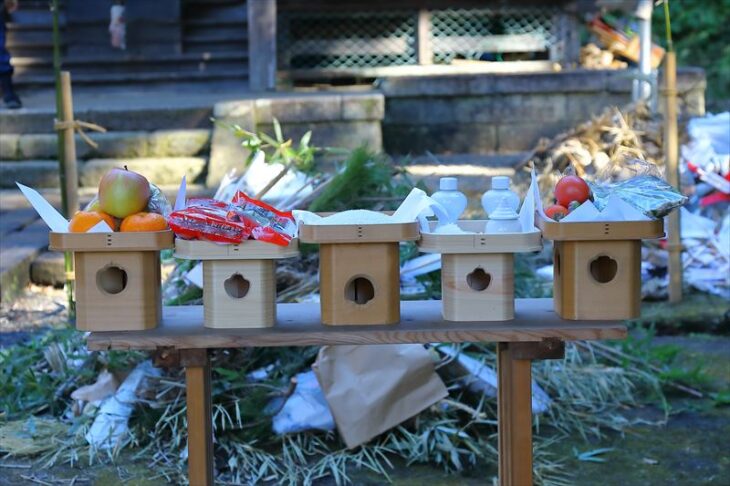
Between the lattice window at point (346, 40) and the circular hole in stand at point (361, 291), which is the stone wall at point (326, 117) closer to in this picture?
the lattice window at point (346, 40)

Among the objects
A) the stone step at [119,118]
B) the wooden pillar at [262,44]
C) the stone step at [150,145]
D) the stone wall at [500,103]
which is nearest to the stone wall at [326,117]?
the stone step at [150,145]

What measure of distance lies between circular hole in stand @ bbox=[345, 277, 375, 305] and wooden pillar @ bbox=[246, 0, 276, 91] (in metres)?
8.07

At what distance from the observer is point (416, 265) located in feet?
14.8

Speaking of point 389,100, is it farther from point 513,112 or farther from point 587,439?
point 587,439

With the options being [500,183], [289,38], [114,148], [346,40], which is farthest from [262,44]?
[500,183]

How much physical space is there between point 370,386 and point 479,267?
1111mm

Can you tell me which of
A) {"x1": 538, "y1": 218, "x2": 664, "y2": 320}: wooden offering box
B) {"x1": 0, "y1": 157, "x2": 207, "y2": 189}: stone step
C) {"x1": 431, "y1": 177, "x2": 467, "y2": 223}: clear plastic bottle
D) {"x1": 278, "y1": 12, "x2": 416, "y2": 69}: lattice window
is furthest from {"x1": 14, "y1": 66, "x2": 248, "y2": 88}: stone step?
{"x1": 538, "y1": 218, "x2": 664, "y2": 320}: wooden offering box

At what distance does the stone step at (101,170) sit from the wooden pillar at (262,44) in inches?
112

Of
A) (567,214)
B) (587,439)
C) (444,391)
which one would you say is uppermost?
(567,214)

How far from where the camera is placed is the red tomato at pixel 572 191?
2771 mm

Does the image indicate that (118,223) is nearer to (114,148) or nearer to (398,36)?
(114,148)

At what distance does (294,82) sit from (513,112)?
2.90 m

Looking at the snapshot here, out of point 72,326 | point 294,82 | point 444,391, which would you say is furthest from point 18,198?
point 444,391

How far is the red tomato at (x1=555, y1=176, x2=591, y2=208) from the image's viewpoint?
2.77 meters
